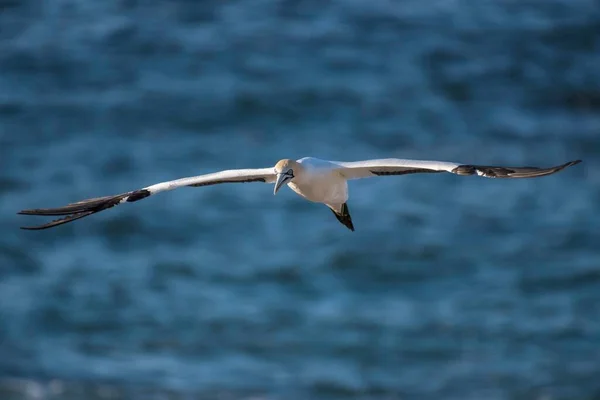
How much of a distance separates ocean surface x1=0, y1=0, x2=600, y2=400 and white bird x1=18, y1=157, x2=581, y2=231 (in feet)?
31.1

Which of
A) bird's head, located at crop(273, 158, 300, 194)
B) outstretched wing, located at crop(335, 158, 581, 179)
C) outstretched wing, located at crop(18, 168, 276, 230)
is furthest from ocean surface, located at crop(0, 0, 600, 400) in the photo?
outstretched wing, located at crop(335, 158, 581, 179)

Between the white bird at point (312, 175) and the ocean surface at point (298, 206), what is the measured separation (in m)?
9.47

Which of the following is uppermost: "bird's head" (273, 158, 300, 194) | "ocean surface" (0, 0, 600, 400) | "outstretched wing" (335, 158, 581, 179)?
"ocean surface" (0, 0, 600, 400)

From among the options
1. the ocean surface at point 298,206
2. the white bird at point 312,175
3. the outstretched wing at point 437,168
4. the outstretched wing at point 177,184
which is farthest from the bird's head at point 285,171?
the ocean surface at point 298,206

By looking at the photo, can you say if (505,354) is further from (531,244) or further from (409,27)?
(409,27)

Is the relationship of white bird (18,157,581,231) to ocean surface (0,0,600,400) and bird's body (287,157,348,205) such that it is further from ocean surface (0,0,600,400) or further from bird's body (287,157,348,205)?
ocean surface (0,0,600,400)

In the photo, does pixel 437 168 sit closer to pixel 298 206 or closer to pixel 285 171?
pixel 285 171

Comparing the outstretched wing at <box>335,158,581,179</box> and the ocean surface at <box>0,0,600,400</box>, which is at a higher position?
the ocean surface at <box>0,0,600,400</box>

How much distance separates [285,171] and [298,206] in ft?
48.2

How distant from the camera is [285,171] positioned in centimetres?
1079

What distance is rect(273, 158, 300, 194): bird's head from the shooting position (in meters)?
10.7

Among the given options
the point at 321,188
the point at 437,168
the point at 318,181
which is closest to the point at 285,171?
the point at 318,181

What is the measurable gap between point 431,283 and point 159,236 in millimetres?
5550

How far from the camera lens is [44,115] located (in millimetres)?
30047
